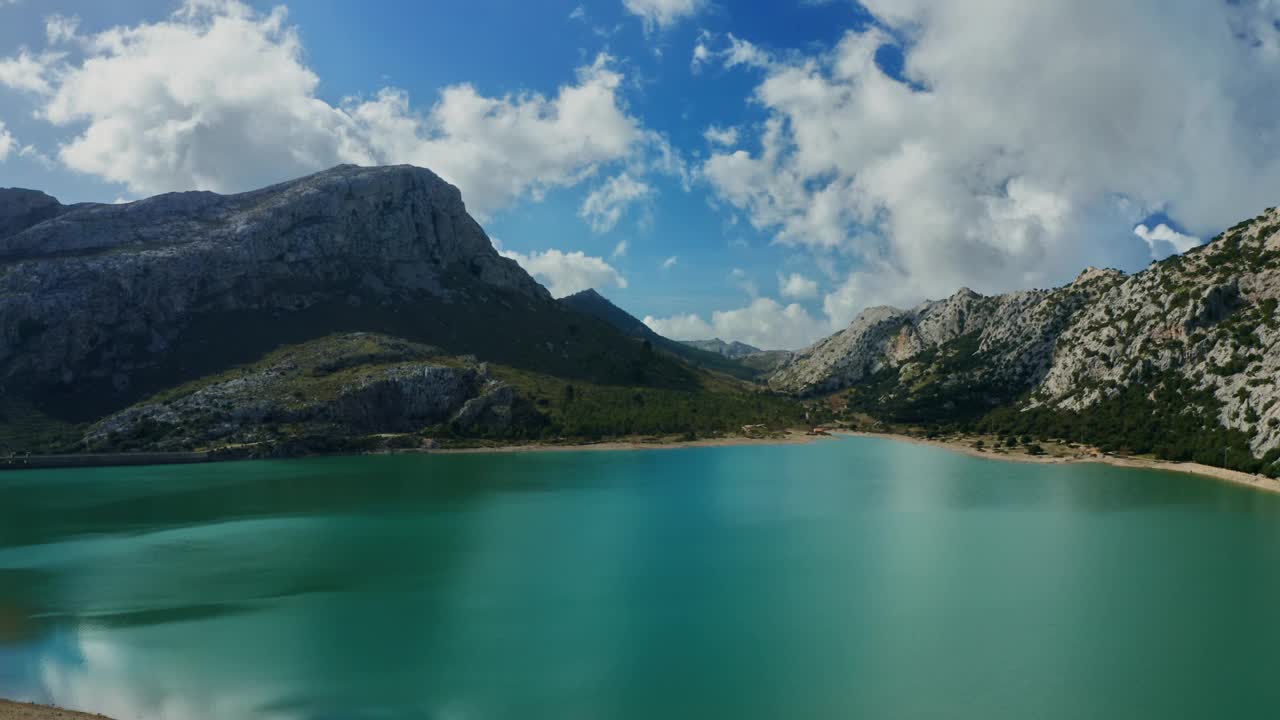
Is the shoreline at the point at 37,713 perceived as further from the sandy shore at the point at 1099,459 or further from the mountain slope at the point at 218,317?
the mountain slope at the point at 218,317

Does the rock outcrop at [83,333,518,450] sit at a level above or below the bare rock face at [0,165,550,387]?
below

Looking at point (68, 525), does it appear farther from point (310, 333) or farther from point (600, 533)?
point (310, 333)

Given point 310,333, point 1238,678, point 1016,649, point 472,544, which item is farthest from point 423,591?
point 310,333

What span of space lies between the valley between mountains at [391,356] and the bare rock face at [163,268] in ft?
1.53

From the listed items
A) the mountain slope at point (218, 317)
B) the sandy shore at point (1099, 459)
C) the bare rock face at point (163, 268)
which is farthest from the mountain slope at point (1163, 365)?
the bare rock face at point (163, 268)

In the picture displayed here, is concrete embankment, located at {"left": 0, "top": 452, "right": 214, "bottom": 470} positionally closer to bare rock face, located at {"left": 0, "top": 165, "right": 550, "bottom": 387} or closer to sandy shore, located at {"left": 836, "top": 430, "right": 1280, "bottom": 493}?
bare rock face, located at {"left": 0, "top": 165, "right": 550, "bottom": 387}

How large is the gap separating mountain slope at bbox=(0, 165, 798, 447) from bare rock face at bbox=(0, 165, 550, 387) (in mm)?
343

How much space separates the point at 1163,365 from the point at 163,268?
202 meters

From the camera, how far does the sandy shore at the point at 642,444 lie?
129m

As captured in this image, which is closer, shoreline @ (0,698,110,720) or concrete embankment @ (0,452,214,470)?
shoreline @ (0,698,110,720)

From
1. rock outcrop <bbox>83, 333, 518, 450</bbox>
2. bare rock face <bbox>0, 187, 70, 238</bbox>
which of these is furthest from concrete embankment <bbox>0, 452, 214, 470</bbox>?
bare rock face <bbox>0, 187, 70, 238</bbox>

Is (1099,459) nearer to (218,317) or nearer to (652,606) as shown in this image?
(652,606)

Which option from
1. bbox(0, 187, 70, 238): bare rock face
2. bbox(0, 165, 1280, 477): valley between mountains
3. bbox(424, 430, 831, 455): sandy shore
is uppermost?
bbox(0, 187, 70, 238): bare rock face

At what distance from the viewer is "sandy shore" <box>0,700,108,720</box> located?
76.5ft
